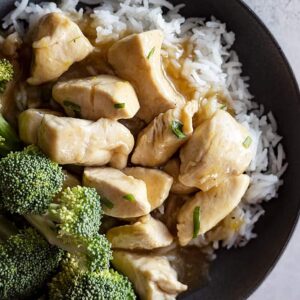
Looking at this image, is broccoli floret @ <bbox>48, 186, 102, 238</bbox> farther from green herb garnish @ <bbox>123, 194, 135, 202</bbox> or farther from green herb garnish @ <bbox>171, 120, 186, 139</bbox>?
green herb garnish @ <bbox>171, 120, 186, 139</bbox>

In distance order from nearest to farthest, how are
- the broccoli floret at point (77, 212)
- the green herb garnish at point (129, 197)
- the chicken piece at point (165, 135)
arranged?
the broccoli floret at point (77, 212), the green herb garnish at point (129, 197), the chicken piece at point (165, 135)

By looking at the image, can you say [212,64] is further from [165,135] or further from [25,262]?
[25,262]

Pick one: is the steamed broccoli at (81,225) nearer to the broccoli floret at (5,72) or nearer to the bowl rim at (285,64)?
the broccoli floret at (5,72)

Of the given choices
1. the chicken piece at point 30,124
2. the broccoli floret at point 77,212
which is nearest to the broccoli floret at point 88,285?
the broccoli floret at point 77,212

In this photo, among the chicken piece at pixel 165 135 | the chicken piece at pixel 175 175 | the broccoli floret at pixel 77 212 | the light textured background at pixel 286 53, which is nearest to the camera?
the broccoli floret at pixel 77 212

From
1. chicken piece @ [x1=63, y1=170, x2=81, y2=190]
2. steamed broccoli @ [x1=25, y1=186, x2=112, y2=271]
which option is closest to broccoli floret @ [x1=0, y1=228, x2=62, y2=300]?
steamed broccoli @ [x1=25, y1=186, x2=112, y2=271]

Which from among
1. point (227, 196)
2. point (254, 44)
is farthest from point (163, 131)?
point (254, 44)
